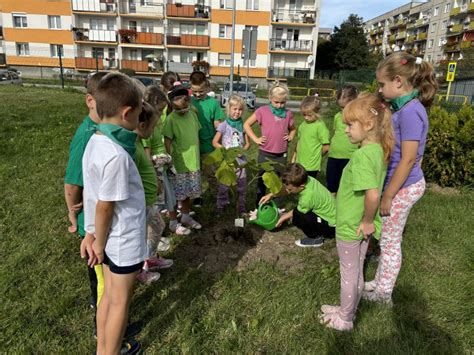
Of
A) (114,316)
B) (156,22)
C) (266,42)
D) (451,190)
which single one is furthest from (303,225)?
(156,22)

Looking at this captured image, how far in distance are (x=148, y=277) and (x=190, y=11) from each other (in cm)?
3578

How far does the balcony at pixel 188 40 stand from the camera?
1363 inches

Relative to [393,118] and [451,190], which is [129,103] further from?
[451,190]

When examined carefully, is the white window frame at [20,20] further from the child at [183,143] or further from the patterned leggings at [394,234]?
the patterned leggings at [394,234]

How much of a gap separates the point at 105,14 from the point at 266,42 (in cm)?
1589

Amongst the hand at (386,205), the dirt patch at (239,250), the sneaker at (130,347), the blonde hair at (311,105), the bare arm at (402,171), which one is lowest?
the dirt patch at (239,250)

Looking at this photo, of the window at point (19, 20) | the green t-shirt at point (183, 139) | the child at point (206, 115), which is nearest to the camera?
the green t-shirt at point (183, 139)

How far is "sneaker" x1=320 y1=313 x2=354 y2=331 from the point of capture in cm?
252

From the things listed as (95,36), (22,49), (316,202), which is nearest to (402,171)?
(316,202)

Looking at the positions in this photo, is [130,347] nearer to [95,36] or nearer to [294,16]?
[95,36]

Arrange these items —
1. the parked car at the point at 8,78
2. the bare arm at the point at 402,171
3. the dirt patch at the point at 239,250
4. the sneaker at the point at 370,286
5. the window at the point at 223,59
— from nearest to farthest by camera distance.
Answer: the bare arm at the point at 402,171
the sneaker at the point at 370,286
the dirt patch at the point at 239,250
the parked car at the point at 8,78
the window at the point at 223,59

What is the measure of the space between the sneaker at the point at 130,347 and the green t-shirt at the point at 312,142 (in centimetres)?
288

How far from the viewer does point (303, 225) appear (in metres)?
3.90

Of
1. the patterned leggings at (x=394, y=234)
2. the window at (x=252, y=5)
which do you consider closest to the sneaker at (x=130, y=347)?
the patterned leggings at (x=394, y=234)
